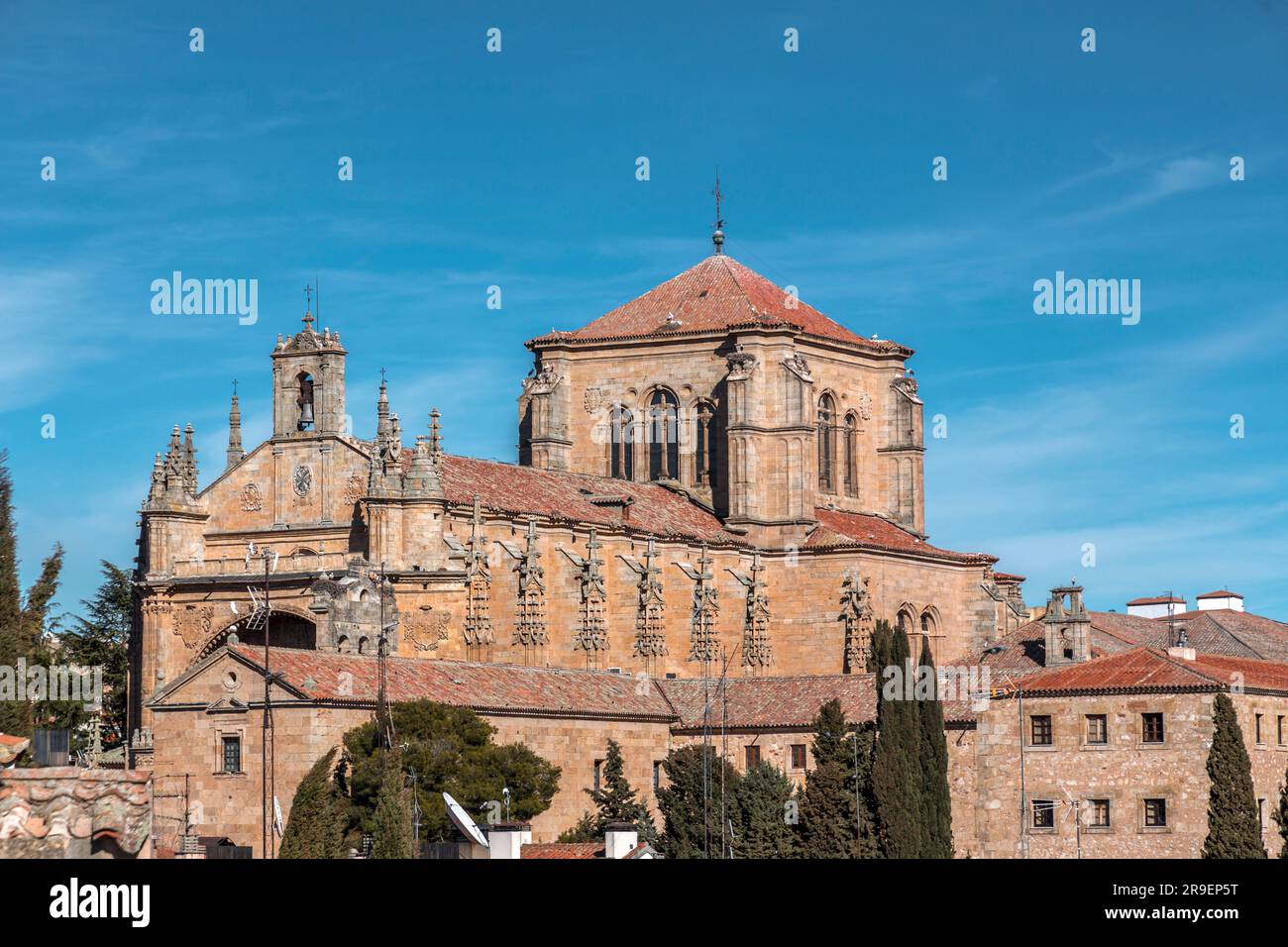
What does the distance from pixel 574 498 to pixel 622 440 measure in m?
9.49

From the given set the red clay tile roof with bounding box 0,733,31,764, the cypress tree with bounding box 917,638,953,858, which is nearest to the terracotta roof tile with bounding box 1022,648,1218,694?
the cypress tree with bounding box 917,638,953,858

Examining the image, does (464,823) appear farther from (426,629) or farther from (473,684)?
(426,629)

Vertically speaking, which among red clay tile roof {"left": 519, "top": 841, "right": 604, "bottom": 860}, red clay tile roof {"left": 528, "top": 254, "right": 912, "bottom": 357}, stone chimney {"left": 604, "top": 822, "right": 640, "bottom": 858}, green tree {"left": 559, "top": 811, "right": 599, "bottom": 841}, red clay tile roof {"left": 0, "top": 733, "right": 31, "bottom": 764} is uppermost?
red clay tile roof {"left": 528, "top": 254, "right": 912, "bottom": 357}

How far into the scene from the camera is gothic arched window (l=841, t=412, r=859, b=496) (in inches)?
3371

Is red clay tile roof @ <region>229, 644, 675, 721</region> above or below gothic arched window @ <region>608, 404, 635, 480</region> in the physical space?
below

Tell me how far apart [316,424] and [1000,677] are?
73.0 feet

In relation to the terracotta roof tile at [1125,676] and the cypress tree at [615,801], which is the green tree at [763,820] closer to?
the cypress tree at [615,801]

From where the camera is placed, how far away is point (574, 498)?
74.6m

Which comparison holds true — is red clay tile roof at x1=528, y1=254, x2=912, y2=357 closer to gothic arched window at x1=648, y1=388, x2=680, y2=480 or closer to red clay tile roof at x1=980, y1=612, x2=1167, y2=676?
gothic arched window at x1=648, y1=388, x2=680, y2=480

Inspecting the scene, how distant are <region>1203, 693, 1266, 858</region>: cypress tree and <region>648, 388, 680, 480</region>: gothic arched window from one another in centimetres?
3229

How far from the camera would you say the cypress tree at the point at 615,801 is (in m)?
55.4

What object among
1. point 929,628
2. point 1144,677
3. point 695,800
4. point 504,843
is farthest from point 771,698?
point 504,843

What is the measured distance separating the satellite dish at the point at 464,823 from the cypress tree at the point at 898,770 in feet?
32.5
